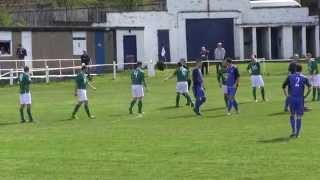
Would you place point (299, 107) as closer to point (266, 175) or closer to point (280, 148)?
point (280, 148)

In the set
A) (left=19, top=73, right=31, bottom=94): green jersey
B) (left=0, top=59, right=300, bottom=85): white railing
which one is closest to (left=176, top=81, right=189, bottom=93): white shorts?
(left=19, top=73, right=31, bottom=94): green jersey

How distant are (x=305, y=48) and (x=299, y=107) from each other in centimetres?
5029

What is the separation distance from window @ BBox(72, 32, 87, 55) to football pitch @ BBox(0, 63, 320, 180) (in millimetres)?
19454

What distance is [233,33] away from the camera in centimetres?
6669

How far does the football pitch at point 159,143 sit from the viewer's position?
568 inches

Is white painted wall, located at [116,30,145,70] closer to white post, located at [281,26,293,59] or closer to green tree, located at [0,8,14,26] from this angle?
white post, located at [281,26,293,59]

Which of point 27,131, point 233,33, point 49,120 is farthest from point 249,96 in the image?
point 233,33

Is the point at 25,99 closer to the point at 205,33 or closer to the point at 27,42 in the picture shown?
the point at 27,42

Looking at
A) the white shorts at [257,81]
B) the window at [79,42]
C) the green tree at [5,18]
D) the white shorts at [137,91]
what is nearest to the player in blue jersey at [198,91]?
the white shorts at [137,91]

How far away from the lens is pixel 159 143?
18.8m

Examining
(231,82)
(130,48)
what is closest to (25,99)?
(231,82)

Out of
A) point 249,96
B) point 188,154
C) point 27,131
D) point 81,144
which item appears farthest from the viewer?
point 249,96

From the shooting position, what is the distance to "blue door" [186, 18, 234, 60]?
65.9 m

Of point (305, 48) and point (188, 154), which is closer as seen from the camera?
point (188, 154)
